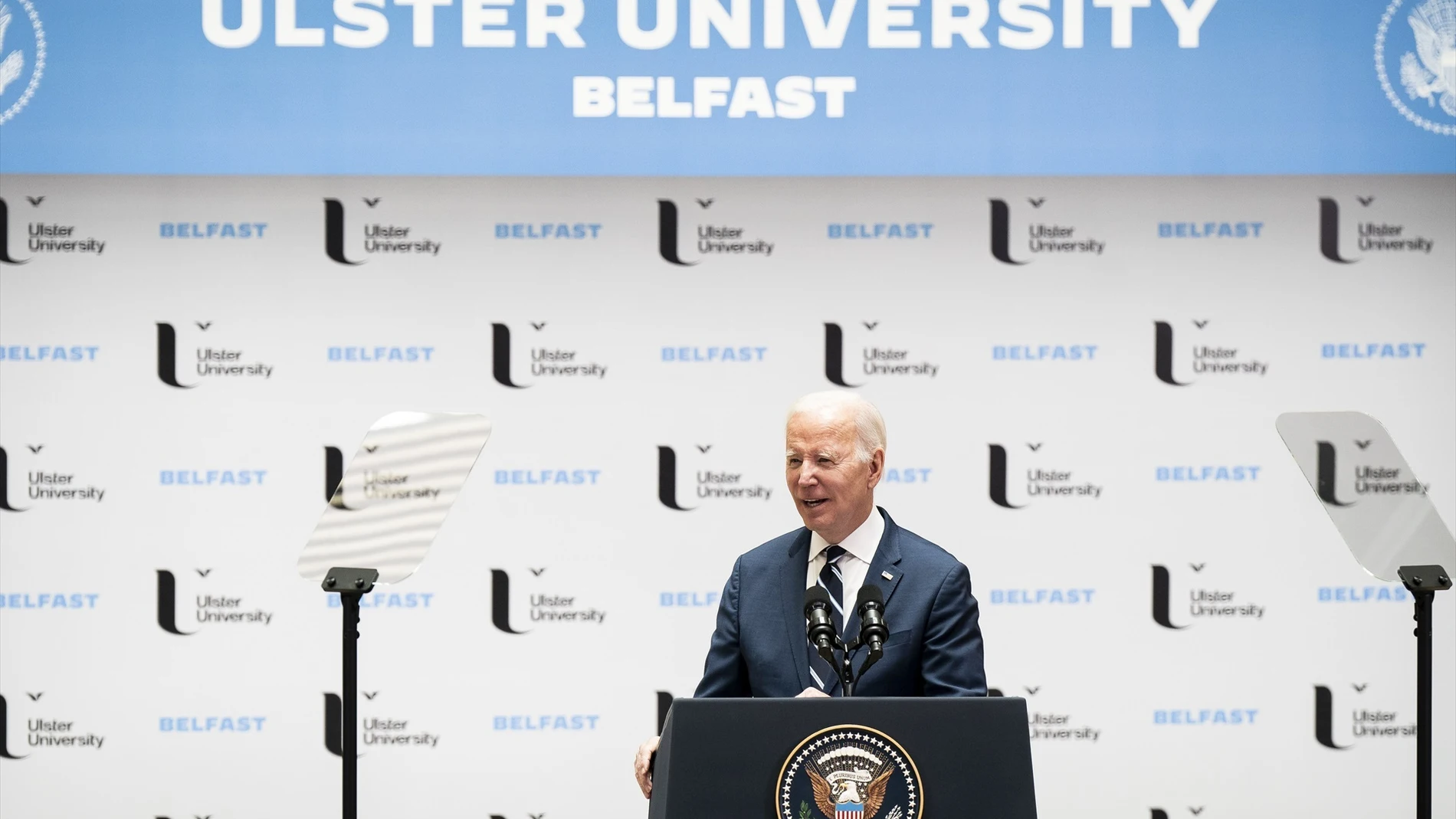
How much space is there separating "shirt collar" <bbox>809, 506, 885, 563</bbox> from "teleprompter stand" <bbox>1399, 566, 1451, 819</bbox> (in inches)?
50.0

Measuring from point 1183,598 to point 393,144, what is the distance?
9.62 ft

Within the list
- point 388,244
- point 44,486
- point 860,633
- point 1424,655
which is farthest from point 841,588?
point 44,486

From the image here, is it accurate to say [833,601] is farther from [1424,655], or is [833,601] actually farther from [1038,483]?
[1038,483]

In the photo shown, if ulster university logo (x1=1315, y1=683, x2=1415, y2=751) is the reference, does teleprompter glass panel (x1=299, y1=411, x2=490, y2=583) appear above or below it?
above

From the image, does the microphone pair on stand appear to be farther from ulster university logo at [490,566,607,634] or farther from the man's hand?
ulster university logo at [490,566,607,634]

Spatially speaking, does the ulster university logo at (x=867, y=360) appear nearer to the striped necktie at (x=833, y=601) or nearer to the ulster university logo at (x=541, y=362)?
the ulster university logo at (x=541, y=362)

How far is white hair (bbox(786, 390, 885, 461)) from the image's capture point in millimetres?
2229

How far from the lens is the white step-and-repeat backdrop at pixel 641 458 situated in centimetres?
389

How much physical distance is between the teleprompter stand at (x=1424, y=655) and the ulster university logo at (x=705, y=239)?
2.10 meters

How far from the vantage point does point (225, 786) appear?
389 cm

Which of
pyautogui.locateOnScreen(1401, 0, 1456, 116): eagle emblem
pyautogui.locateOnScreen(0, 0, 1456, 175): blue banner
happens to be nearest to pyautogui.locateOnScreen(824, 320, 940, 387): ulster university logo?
pyautogui.locateOnScreen(0, 0, 1456, 175): blue banner

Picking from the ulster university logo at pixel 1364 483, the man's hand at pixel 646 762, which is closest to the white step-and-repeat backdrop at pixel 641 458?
the ulster university logo at pixel 1364 483

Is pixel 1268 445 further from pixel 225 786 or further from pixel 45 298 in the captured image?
pixel 45 298

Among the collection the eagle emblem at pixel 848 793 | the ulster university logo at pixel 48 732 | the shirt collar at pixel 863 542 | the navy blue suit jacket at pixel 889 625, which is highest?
the shirt collar at pixel 863 542
